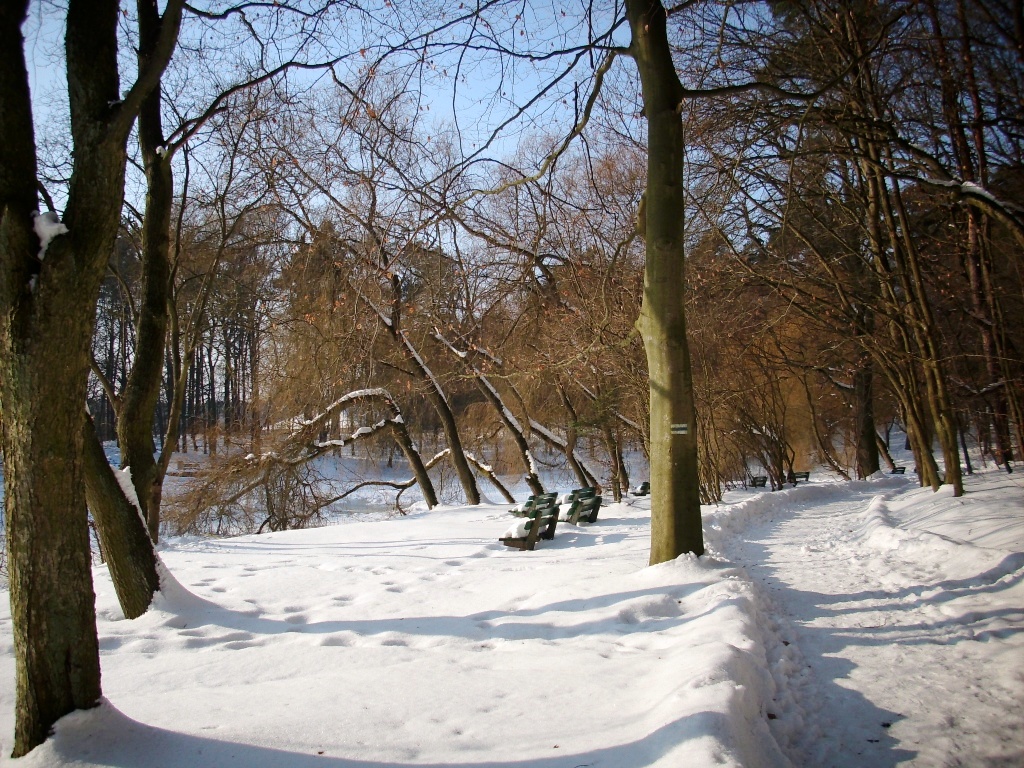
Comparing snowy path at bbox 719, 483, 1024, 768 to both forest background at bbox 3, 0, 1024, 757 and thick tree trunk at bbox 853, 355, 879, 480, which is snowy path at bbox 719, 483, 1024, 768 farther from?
thick tree trunk at bbox 853, 355, 879, 480

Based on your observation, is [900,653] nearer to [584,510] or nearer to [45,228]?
[45,228]

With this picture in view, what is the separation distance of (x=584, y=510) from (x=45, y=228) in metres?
9.60

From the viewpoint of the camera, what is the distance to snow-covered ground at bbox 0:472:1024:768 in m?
2.75

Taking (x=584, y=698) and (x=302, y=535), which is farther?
(x=302, y=535)

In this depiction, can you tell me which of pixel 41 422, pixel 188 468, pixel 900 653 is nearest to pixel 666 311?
pixel 900 653

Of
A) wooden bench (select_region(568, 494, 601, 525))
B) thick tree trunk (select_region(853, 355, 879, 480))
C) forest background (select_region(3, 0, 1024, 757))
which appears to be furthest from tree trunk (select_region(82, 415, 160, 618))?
thick tree trunk (select_region(853, 355, 879, 480))

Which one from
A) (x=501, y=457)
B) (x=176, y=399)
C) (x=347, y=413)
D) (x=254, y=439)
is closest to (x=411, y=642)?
(x=176, y=399)

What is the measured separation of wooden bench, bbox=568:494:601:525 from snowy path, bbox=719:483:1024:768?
3669mm

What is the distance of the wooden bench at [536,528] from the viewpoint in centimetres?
871

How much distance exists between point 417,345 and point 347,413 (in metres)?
4.94

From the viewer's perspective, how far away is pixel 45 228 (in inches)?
112

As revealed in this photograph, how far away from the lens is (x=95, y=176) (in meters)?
3.15

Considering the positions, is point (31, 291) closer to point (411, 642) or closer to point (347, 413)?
point (411, 642)

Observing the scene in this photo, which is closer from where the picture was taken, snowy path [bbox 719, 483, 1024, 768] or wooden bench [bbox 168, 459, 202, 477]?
snowy path [bbox 719, 483, 1024, 768]
